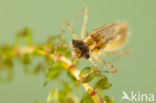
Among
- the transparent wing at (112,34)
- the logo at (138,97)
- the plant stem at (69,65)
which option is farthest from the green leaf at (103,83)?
the transparent wing at (112,34)

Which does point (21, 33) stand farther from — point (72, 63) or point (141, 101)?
point (141, 101)

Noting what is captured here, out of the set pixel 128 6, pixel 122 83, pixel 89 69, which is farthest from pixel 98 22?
pixel 89 69

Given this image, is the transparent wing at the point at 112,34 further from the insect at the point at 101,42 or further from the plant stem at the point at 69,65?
the plant stem at the point at 69,65

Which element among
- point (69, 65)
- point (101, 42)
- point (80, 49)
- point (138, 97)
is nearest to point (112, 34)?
point (101, 42)

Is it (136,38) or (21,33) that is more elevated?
(136,38)

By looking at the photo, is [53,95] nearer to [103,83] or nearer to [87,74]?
[87,74]
